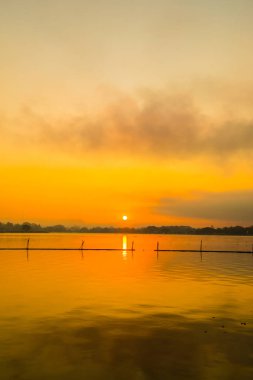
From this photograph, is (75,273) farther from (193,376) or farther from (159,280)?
(193,376)

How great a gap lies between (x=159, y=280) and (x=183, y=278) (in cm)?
332

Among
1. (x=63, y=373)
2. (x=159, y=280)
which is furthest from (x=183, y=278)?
(x=63, y=373)

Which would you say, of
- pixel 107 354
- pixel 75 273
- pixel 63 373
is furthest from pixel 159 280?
pixel 63 373

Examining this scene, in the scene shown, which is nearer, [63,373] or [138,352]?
[63,373]

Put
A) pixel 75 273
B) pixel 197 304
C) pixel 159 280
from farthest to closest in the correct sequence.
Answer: pixel 75 273 → pixel 159 280 → pixel 197 304

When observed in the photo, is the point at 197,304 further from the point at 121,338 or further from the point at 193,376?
the point at 193,376

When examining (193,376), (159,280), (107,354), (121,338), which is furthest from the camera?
(159,280)

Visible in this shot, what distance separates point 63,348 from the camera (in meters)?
19.0

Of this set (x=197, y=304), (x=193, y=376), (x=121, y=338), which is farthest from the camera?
(x=197, y=304)

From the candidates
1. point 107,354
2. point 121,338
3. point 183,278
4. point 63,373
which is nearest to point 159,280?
point 183,278

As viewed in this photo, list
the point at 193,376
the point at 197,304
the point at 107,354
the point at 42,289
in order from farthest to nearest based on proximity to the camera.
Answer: the point at 42,289 → the point at 197,304 → the point at 107,354 → the point at 193,376

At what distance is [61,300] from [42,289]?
19.5ft

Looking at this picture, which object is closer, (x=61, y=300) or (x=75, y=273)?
(x=61, y=300)

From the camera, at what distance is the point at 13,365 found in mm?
16312
